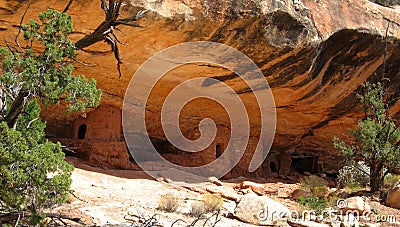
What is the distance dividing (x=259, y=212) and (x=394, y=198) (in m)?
3.44

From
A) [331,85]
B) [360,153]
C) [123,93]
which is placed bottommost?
[360,153]

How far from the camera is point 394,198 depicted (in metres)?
8.23

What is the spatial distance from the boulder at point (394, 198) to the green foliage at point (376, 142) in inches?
33.9

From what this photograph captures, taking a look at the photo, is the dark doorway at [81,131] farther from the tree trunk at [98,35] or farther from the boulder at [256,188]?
the tree trunk at [98,35]

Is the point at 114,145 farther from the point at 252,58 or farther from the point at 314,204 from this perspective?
the point at 314,204

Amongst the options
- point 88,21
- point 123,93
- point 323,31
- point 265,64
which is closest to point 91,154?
point 123,93

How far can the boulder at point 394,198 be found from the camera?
26.8 ft

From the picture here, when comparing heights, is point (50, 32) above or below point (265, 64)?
below

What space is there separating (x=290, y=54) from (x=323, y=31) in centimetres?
82

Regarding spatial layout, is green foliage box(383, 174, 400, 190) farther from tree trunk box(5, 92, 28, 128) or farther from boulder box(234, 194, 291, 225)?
Answer: tree trunk box(5, 92, 28, 128)

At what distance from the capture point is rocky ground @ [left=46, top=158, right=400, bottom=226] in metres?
5.71

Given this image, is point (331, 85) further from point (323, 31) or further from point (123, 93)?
point (123, 93)

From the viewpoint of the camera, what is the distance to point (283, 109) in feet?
35.5

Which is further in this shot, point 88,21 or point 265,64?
point 265,64
